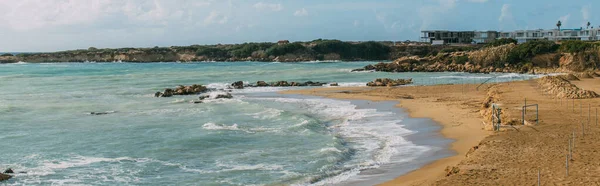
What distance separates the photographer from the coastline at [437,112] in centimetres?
1434

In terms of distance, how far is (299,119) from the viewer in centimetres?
2420

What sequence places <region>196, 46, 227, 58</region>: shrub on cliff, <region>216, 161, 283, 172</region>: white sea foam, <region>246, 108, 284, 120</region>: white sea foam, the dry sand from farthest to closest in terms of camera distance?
<region>196, 46, 227, 58</region>: shrub on cliff < <region>246, 108, 284, 120</region>: white sea foam < <region>216, 161, 283, 172</region>: white sea foam < the dry sand

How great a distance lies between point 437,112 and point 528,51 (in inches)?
1489

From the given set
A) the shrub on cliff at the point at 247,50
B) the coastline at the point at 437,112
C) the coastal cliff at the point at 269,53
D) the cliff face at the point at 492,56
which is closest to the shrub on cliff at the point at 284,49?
the coastal cliff at the point at 269,53

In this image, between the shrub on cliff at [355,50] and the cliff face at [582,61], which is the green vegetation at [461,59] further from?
the shrub on cliff at [355,50]

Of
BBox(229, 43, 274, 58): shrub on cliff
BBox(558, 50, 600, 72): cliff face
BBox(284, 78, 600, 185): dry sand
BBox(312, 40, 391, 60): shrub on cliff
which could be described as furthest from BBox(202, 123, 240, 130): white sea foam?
BBox(229, 43, 274, 58): shrub on cliff

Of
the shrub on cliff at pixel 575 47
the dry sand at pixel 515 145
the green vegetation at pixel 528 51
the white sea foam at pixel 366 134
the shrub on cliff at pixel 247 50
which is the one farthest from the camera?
the shrub on cliff at pixel 247 50

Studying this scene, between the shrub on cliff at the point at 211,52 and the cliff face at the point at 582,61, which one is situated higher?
the shrub on cliff at the point at 211,52

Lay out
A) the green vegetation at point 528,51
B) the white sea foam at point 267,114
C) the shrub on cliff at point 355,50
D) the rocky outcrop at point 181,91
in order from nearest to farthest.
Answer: the white sea foam at point 267,114 < the rocky outcrop at point 181,91 < the green vegetation at point 528,51 < the shrub on cliff at point 355,50

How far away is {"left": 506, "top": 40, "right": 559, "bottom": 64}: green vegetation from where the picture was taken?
2314 inches

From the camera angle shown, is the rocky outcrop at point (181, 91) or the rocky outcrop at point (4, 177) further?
the rocky outcrop at point (181, 91)

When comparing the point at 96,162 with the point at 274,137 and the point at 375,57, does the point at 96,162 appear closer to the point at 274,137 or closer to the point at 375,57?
the point at 274,137

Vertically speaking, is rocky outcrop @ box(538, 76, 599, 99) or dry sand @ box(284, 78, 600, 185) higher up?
rocky outcrop @ box(538, 76, 599, 99)

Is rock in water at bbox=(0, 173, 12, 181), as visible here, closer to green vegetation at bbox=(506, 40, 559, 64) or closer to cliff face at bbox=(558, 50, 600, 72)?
cliff face at bbox=(558, 50, 600, 72)
